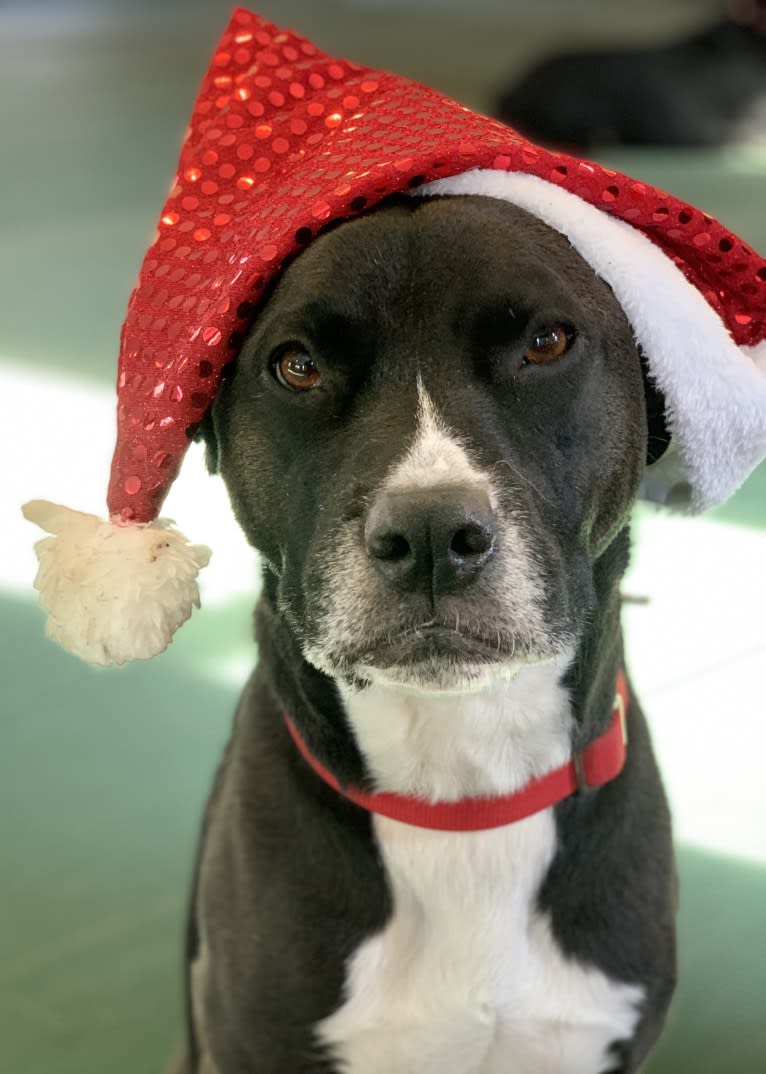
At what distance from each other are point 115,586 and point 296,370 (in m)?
0.26

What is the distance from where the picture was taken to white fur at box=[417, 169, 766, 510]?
153 cm

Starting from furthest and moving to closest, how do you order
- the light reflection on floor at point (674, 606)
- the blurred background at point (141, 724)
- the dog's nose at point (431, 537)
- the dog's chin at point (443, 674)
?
the light reflection on floor at point (674, 606) → the blurred background at point (141, 724) → the dog's chin at point (443, 674) → the dog's nose at point (431, 537)

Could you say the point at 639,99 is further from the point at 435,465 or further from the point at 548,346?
the point at 435,465

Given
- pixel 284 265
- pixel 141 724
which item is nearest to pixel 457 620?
pixel 284 265

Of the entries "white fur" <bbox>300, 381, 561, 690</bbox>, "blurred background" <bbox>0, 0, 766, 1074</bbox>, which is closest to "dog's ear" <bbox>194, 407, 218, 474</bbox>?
"white fur" <bbox>300, 381, 561, 690</bbox>

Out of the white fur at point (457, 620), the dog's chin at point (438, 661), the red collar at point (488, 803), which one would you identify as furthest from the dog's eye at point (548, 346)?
the red collar at point (488, 803)

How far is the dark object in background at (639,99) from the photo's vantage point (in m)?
6.38

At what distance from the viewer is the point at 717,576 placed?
3.14m

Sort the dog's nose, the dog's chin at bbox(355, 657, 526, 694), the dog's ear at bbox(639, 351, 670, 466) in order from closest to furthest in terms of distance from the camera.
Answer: the dog's nose < the dog's chin at bbox(355, 657, 526, 694) < the dog's ear at bbox(639, 351, 670, 466)

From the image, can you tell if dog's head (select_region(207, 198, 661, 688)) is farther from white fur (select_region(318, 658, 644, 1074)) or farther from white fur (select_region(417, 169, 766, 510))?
white fur (select_region(318, 658, 644, 1074))

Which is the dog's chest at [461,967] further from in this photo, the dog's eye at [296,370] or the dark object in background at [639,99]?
the dark object in background at [639,99]

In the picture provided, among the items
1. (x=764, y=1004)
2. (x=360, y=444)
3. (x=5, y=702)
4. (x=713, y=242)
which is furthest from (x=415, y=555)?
(x=5, y=702)

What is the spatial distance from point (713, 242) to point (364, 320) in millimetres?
368

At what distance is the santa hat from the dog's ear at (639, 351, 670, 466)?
2cm
